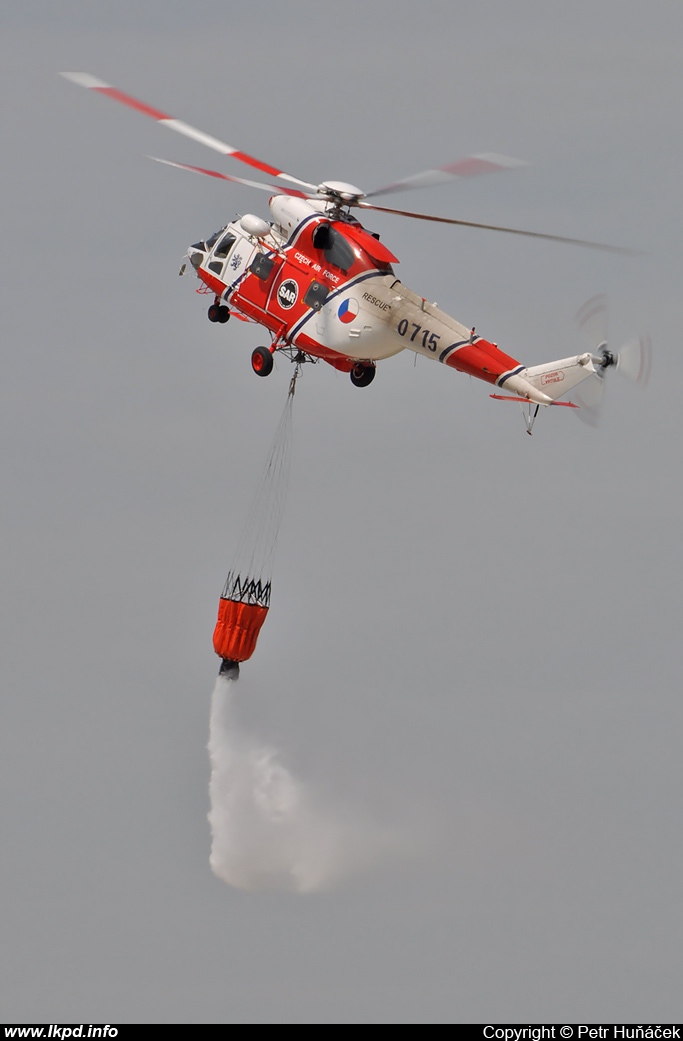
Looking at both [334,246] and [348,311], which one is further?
[334,246]

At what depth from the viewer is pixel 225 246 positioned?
6291 centimetres

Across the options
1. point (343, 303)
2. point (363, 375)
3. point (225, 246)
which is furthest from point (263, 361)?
point (225, 246)

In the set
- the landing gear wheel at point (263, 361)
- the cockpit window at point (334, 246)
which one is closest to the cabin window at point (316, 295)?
the cockpit window at point (334, 246)

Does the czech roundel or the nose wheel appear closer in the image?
the czech roundel

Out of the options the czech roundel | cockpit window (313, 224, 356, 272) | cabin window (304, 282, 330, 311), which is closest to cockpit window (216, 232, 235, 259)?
cabin window (304, 282, 330, 311)

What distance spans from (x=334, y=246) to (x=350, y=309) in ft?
5.74

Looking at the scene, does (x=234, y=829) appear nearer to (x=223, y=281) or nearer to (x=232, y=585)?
(x=232, y=585)

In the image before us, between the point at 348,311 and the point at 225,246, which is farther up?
the point at 225,246

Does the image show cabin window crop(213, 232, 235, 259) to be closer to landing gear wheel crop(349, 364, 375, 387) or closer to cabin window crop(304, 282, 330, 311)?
cabin window crop(304, 282, 330, 311)

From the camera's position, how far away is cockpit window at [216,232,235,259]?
62781 mm

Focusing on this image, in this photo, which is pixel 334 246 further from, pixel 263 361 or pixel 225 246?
pixel 225 246

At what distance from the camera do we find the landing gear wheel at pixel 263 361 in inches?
2365

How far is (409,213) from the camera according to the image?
54.9 m

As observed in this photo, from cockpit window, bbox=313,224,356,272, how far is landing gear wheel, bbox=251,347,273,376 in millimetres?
3048
